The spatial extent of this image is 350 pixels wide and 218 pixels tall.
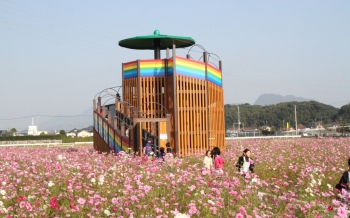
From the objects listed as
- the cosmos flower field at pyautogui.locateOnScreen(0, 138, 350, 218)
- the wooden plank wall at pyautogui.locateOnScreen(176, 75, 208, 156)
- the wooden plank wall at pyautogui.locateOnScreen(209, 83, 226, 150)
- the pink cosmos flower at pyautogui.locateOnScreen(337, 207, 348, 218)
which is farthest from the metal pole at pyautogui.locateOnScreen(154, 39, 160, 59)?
the pink cosmos flower at pyautogui.locateOnScreen(337, 207, 348, 218)

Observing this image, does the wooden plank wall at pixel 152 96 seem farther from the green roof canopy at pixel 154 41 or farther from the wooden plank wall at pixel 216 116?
the green roof canopy at pixel 154 41

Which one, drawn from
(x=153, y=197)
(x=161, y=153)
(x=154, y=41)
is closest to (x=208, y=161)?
(x=153, y=197)

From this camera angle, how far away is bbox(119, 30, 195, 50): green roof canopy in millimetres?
26609

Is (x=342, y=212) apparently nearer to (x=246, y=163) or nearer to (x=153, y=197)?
(x=153, y=197)

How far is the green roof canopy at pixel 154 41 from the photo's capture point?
87.3 ft

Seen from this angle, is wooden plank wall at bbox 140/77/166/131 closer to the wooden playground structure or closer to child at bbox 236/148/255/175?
the wooden playground structure

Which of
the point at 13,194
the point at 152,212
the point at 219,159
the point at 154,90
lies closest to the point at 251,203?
the point at 152,212

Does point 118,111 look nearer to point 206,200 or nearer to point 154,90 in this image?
point 154,90

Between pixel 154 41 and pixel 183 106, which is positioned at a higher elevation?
pixel 154 41

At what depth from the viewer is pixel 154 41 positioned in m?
27.3

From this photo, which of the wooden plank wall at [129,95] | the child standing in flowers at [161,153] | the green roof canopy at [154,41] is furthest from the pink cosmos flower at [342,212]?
the green roof canopy at [154,41]

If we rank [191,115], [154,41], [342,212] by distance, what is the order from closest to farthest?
A: [342,212] < [191,115] < [154,41]

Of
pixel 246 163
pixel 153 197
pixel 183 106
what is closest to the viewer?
pixel 153 197

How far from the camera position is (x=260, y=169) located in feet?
53.3
